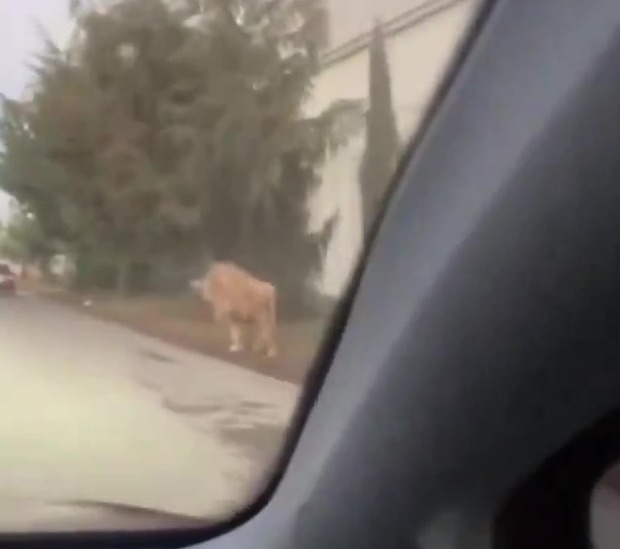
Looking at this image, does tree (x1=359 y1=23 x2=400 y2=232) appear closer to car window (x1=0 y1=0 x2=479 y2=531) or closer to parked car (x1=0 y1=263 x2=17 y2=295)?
car window (x1=0 y1=0 x2=479 y2=531)

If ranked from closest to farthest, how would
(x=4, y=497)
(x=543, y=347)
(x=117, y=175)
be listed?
(x=543, y=347) → (x=117, y=175) → (x=4, y=497)

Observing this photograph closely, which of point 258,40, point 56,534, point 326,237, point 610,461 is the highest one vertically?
point 258,40

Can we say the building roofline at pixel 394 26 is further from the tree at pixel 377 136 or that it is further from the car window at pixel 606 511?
the car window at pixel 606 511

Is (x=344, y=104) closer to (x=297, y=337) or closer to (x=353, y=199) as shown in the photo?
(x=353, y=199)

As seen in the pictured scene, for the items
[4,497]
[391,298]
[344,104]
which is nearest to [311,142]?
[344,104]

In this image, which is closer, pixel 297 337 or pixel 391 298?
pixel 391 298

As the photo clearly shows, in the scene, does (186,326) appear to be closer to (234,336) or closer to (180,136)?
(234,336)
